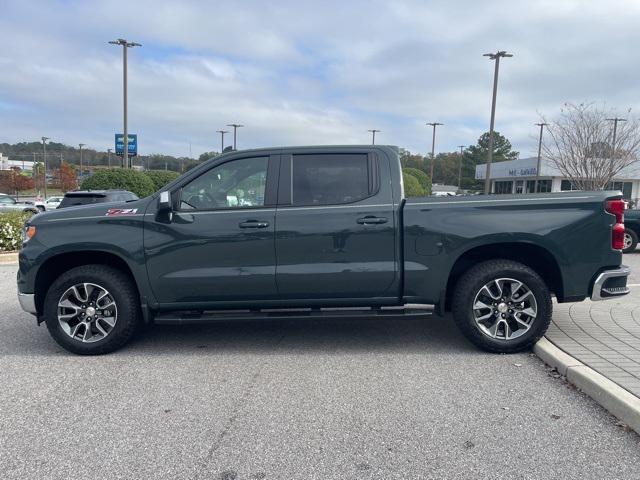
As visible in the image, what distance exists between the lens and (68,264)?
5.29 meters

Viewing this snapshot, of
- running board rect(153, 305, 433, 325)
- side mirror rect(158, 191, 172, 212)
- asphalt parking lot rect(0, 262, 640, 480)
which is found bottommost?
asphalt parking lot rect(0, 262, 640, 480)

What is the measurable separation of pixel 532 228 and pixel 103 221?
4.05 meters

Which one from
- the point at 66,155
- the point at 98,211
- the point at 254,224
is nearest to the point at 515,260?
the point at 254,224

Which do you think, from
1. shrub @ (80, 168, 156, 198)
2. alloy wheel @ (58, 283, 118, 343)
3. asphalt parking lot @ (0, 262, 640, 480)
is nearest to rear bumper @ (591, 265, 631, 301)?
asphalt parking lot @ (0, 262, 640, 480)

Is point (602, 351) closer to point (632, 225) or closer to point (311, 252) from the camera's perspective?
point (311, 252)

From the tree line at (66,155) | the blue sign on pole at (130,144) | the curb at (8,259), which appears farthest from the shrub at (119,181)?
the tree line at (66,155)

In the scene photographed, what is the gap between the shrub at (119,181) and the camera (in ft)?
70.1

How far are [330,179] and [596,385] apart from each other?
287 centimetres

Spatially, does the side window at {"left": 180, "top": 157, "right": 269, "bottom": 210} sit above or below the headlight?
above

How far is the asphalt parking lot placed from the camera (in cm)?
314

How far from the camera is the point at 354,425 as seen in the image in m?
3.64

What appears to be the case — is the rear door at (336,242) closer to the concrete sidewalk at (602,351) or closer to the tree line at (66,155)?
the concrete sidewalk at (602,351)

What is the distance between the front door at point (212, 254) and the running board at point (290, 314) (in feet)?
0.52

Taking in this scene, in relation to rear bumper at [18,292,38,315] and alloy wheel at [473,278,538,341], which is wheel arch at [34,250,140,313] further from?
alloy wheel at [473,278,538,341]
